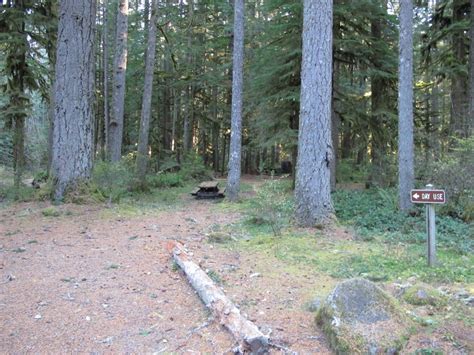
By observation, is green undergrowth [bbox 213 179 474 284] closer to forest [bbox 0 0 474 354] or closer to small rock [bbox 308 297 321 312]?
forest [bbox 0 0 474 354]

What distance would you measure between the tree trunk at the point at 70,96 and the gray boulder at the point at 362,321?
287 inches

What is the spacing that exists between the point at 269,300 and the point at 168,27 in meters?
19.3

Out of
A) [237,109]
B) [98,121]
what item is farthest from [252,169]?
[237,109]

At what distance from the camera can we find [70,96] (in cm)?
913

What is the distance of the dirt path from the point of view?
11.7 feet

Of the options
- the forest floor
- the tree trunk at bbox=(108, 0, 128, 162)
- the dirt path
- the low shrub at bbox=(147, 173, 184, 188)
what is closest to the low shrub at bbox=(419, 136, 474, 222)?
the forest floor

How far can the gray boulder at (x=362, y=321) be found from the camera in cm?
312

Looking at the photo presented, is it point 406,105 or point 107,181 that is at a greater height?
point 406,105

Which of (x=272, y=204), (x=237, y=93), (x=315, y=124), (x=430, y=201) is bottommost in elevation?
(x=272, y=204)

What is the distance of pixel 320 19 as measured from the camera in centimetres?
826

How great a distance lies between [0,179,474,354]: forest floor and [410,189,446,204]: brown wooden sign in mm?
1109

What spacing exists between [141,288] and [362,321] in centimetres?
271

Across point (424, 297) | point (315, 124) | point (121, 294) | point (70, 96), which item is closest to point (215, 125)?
point (70, 96)

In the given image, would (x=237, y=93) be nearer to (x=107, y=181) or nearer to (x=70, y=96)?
(x=107, y=181)
